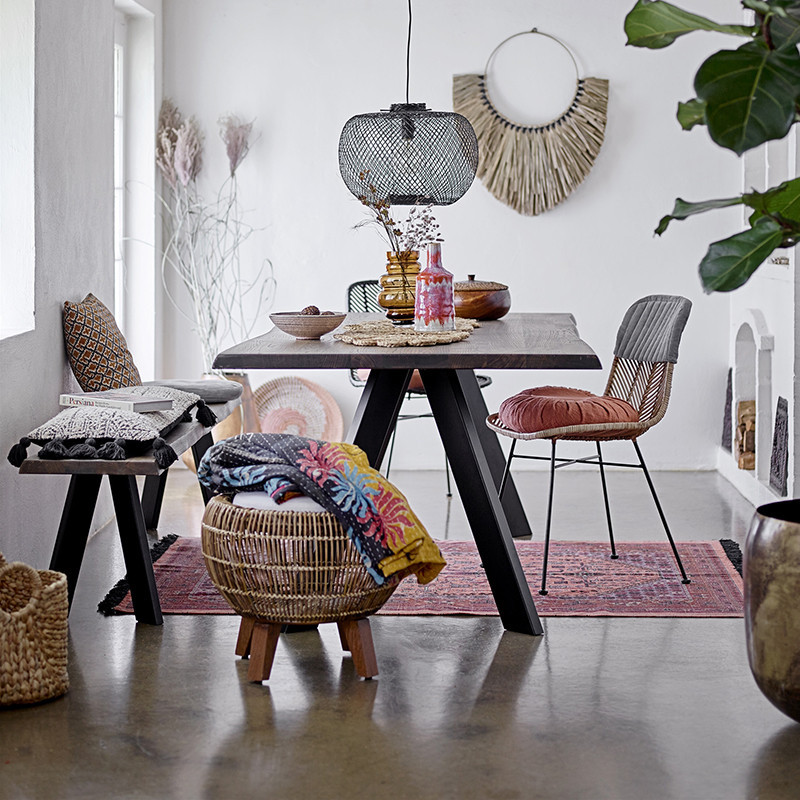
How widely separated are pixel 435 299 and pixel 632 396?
89cm

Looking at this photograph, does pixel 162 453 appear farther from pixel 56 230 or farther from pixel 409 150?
pixel 409 150

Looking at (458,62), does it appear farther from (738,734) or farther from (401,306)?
(738,734)

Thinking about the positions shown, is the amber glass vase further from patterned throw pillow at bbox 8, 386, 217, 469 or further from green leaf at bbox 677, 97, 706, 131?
green leaf at bbox 677, 97, 706, 131

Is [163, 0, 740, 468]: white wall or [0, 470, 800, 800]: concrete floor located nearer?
[0, 470, 800, 800]: concrete floor

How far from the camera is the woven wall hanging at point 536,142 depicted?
5.96 meters

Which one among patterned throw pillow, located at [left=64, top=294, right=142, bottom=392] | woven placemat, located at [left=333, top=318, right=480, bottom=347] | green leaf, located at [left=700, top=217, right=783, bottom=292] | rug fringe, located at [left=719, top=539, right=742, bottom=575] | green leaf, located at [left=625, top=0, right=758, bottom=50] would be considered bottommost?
rug fringe, located at [left=719, top=539, right=742, bottom=575]

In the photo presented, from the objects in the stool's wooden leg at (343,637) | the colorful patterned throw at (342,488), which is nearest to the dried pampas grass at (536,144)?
the colorful patterned throw at (342,488)

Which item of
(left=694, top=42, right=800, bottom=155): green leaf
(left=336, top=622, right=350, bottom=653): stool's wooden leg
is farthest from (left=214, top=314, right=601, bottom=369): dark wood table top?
(left=694, top=42, right=800, bottom=155): green leaf

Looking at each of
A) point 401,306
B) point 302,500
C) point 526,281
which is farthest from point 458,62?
point 302,500

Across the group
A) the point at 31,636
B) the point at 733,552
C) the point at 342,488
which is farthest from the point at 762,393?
the point at 31,636

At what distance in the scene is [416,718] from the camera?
112 inches

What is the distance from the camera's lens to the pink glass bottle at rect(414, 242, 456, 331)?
3902 millimetres

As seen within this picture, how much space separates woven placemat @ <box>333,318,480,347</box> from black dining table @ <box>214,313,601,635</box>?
4cm

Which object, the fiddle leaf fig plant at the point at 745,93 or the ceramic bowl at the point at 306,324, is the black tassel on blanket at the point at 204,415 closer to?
the ceramic bowl at the point at 306,324
